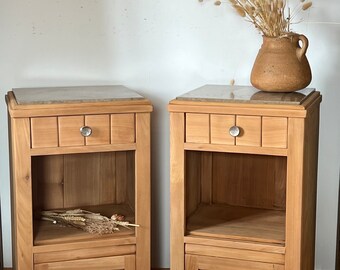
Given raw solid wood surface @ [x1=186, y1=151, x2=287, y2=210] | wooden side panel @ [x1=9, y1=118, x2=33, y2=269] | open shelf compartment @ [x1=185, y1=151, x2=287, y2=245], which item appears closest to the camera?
wooden side panel @ [x1=9, y1=118, x2=33, y2=269]

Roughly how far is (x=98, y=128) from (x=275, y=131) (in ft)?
1.83

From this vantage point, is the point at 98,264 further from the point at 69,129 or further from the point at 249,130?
the point at 249,130

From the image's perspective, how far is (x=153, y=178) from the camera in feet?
8.64

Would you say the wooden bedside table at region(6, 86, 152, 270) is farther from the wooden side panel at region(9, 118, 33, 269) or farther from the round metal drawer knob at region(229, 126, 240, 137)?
the round metal drawer knob at region(229, 126, 240, 137)

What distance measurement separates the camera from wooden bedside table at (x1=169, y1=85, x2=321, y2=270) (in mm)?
2010

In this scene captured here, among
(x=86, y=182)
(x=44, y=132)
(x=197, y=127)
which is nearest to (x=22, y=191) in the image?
(x=44, y=132)

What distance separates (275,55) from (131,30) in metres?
0.63

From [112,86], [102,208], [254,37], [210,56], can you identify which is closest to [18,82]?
[112,86]

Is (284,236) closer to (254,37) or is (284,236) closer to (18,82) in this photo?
(254,37)

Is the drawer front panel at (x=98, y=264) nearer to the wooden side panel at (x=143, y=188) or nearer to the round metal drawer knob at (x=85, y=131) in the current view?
the wooden side panel at (x=143, y=188)

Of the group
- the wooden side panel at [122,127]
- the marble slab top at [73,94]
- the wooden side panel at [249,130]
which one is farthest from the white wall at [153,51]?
the wooden side panel at [249,130]

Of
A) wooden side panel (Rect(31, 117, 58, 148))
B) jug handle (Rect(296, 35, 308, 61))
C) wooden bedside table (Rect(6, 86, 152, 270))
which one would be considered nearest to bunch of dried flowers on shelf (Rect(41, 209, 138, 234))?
wooden bedside table (Rect(6, 86, 152, 270))

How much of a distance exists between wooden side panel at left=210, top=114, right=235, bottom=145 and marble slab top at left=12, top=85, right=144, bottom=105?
267 mm

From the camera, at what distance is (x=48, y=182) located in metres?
2.48
